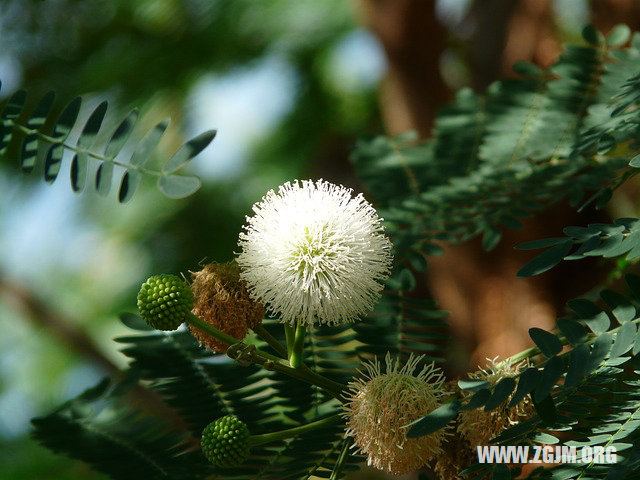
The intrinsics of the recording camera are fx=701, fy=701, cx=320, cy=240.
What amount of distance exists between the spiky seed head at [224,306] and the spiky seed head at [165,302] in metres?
0.03

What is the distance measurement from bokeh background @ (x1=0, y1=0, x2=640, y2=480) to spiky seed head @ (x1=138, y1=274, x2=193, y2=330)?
4.59ft

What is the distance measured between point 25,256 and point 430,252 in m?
2.41

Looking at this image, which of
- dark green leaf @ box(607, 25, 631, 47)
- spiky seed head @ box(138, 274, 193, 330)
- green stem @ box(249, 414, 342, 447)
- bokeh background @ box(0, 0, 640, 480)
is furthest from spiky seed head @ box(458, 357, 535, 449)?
bokeh background @ box(0, 0, 640, 480)

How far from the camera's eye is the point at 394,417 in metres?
0.60

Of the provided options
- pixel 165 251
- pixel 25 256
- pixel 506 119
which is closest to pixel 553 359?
pixel 506 119

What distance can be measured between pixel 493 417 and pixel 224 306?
26 centimetres

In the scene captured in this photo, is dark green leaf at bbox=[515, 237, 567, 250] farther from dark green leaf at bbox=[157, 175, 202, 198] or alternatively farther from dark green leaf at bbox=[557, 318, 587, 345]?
dark green leaf at bbox=[157, 175, 202, 198]

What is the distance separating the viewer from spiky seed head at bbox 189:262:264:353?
640 mm

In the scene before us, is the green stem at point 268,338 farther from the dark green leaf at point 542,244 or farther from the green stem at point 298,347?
the dark green leaf at point 542,244

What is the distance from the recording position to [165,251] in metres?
2.61

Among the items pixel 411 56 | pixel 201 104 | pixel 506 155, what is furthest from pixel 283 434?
pixel 201 104

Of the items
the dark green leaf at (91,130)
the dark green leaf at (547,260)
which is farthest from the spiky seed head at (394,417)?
the dark green leaf at (91,130)

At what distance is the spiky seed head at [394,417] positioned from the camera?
1.96 ft

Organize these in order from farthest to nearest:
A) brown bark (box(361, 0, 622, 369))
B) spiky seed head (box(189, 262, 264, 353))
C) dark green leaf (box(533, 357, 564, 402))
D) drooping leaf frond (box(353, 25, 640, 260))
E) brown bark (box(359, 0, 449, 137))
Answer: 1. brown bark (box(359, 0, 449, 137))
2. brown bark (box(361, 0, 622, 369))
3. drooping leaf frond (box(353, 25, 640, 260))
4. spiky seed head (box(189, 262, 264, 353))
5. dark green leaf (box(533, 357, 564, 402))
